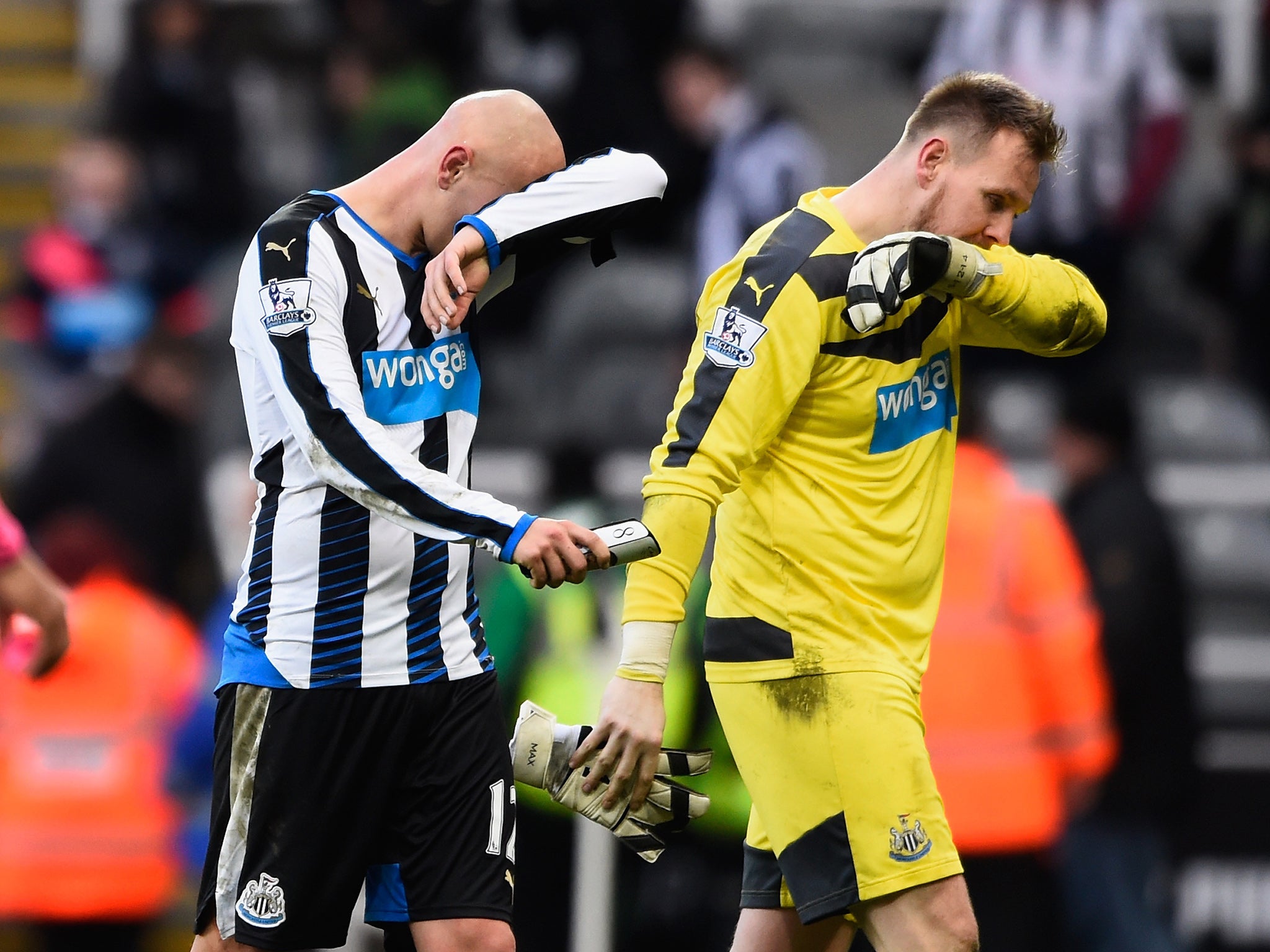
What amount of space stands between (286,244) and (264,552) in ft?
2.20

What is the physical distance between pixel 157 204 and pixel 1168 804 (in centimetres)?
653

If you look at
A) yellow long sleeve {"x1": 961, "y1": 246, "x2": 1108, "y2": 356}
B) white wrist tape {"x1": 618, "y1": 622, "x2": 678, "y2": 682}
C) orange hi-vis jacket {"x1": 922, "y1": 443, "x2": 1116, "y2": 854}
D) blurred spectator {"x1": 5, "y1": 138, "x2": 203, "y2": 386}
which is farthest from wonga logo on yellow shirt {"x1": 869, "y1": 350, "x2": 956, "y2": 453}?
blurred spectator {"x1": 5, "y1": 138, "x2": 203, "y2": 386}

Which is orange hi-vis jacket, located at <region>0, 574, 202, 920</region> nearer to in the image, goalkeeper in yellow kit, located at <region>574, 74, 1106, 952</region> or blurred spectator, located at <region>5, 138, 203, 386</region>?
blurred spectator, located at <region>5, 138, 203, 386</region>

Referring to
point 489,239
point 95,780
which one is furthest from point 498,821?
point 95,780

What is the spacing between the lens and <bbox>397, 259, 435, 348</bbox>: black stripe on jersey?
4.14 meters

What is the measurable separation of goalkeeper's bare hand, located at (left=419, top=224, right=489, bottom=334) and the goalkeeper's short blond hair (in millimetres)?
1000

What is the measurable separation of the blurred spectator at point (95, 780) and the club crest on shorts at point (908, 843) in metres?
3.93

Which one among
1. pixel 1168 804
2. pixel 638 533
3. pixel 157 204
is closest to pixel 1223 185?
pixel 1168 804

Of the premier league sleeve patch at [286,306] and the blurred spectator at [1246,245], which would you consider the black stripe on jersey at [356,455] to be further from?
the blurred spectator at [1246,245]

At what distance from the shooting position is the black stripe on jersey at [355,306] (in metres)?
4.06

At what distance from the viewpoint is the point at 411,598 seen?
13.6ft

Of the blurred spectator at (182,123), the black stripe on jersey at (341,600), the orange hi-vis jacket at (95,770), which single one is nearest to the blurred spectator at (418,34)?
the blurred spectator at (182,123)

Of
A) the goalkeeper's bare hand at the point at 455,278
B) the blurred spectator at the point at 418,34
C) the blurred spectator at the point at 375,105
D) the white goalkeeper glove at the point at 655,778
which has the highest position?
the blurred spectator at the point at 418,34

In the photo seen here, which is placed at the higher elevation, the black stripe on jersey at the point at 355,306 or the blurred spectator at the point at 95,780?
the black stripe on jersey at the point at 355,306
